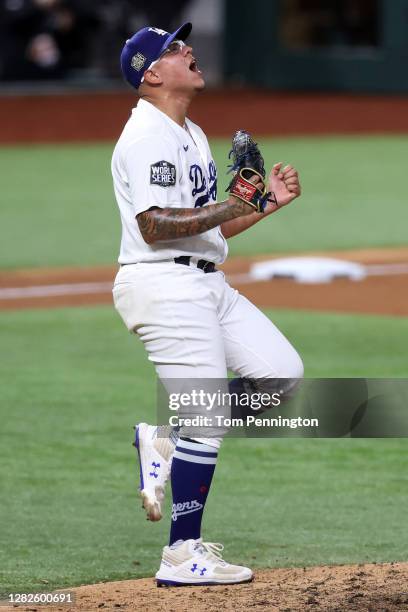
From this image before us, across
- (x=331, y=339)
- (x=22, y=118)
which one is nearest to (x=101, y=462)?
(x=331, y=339)


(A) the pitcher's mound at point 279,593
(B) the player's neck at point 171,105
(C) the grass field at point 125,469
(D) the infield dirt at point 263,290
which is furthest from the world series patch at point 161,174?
(D) the infield dirt at point 263,290

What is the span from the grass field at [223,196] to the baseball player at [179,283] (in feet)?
26.7

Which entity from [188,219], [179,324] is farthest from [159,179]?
[179,324]

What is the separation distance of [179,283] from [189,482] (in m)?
0.66

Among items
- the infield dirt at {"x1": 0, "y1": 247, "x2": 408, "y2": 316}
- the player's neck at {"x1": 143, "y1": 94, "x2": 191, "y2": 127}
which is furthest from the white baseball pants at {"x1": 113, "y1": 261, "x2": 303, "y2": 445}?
the infield dirt at {"x1": 0, "y1": 247, "x2": 408, "y2": 316}

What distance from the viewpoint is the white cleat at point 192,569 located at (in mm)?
4855

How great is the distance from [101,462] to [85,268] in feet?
20.1

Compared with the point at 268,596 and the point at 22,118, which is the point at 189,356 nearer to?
the point at 268,596

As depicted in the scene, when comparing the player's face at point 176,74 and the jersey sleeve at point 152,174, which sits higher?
the player's face at point 176,74

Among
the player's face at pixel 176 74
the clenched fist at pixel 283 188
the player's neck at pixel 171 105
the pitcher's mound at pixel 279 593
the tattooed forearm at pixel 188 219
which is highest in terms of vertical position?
the player's face at pixel 176 74

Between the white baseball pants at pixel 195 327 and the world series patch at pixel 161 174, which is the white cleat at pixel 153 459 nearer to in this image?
the white baseball pants at pixel 195 327

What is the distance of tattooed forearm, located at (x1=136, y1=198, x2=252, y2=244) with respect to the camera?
15.4 feet

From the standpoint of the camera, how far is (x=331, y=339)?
9664 millimetres

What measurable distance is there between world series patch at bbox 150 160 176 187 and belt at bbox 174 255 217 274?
0.91ft
